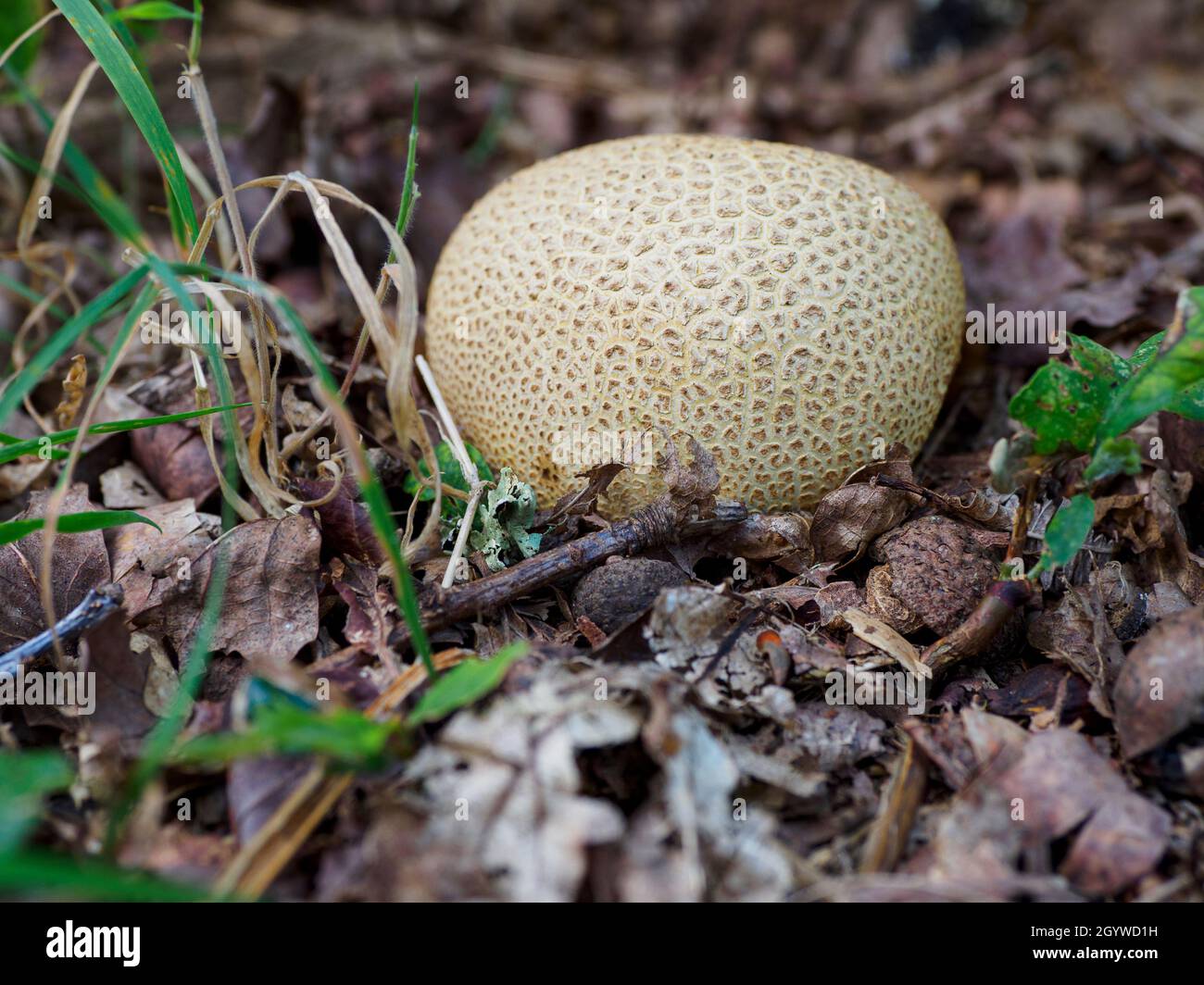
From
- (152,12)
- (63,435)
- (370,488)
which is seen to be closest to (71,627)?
(63,435)

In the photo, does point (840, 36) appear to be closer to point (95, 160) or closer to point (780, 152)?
point (780, 152)

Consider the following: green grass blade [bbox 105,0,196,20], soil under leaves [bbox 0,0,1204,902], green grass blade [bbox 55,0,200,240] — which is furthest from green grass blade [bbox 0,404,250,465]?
green grass blade [bbox 105,0,196,20]

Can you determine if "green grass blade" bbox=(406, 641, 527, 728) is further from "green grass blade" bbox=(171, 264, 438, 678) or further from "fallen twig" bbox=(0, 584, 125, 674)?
"fallen twig" bbox=(0, 584, 125, 674)

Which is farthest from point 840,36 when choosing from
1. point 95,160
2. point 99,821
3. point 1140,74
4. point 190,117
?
point 99,821

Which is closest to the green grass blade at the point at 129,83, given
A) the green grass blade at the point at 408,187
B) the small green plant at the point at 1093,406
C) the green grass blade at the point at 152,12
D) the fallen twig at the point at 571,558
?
the green grass blade at the point at 152,12

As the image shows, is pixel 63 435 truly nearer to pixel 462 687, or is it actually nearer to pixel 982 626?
pixel 462 687
